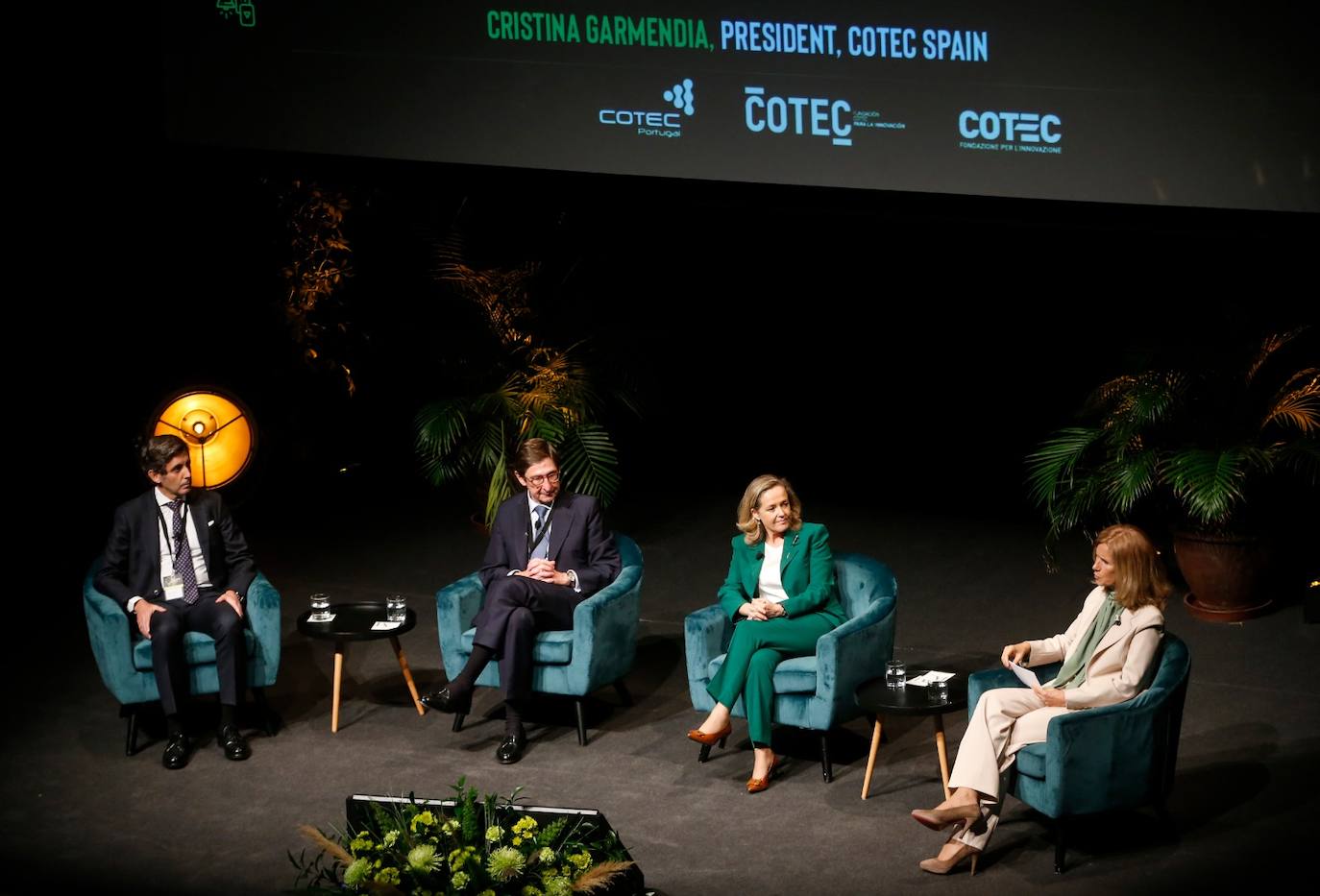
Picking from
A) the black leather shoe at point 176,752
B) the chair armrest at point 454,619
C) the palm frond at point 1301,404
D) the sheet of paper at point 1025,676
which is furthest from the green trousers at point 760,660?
the palm frond at point 1301,404

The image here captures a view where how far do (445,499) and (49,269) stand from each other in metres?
2.44

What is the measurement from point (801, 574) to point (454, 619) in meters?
1.38

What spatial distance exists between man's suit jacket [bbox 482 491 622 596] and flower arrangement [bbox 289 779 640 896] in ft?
7.36

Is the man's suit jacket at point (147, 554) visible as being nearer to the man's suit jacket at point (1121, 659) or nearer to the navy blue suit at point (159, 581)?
the navy blue suit at point (159, 581)

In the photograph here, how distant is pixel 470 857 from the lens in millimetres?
4598

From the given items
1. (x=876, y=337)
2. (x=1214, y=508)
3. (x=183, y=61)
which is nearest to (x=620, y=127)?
(x=183, y=61)

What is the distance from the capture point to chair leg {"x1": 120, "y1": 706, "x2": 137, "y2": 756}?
697 centimetres

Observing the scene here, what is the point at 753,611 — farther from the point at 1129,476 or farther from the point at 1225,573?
the point at 1225,573

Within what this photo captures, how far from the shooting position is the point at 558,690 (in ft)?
22.9

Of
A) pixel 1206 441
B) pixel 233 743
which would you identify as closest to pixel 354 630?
pixel 233 743

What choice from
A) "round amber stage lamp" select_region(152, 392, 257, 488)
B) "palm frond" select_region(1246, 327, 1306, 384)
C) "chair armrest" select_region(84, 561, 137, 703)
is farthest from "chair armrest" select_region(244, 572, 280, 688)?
"palm frond" select_region(1246, 327, 1306, 384)

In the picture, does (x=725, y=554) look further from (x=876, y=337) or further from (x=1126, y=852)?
(x=1126, y=852)

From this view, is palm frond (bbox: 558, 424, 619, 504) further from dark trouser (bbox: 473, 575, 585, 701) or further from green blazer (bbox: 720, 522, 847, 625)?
green blazer (bbox: 720, 522, 847, 625)

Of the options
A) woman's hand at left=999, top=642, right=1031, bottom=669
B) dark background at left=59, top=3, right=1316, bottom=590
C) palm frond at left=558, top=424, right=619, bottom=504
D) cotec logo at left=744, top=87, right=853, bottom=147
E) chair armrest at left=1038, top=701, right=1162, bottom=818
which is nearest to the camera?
chair armrest at left=1038, top=701, right=1162, bottom=818
